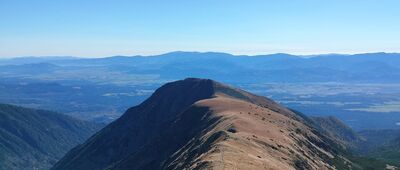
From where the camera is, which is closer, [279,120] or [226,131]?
[226,131]

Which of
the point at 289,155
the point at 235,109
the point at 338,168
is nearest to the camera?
the point at 289,155

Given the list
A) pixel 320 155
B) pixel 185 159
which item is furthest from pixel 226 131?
pixel 320 155

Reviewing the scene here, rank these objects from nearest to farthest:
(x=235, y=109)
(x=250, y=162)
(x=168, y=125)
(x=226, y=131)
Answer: (x=250, y=162)
(x=226, y=131)
(x=235, y=109)
(x=168, y=125)

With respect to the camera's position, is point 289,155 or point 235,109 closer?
point 289,155

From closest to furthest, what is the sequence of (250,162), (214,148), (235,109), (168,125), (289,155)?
(250,162) → (214,148) → (289,155) → (235,109) → (168,125)

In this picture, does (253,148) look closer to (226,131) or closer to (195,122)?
(226,131)

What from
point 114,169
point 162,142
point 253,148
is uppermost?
point 253,148

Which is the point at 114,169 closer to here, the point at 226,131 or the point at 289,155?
the point at 226,131

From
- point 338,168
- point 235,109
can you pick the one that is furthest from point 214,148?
point 235,109

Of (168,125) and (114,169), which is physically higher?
(168,125)

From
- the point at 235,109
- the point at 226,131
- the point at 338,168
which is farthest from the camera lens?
the point at 235,109
